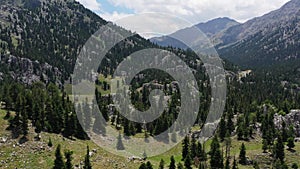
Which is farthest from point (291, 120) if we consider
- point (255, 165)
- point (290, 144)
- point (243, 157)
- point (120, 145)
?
point (120, 145)

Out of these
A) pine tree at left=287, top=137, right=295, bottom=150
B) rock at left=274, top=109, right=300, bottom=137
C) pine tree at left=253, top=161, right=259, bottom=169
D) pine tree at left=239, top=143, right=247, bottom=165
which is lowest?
pine tree at left=253, top=161, right=259, bottom=169

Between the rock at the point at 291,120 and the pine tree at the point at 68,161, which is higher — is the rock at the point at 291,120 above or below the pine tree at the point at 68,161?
above

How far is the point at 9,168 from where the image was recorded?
86750 millimetres

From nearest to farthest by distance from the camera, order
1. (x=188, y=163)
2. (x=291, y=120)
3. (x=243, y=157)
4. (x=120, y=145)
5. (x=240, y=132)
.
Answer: (x=188, y=163) < (x=243, y=157) < (x=120, y=145) < (x=240, y=132) < (x=291, y=120)

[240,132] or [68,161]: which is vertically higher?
[240,132]

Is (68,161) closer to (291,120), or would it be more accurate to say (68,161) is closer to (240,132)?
(240,132)

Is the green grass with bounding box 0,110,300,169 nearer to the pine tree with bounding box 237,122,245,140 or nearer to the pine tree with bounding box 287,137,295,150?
the pine tree with bounding box 287,137,295,150

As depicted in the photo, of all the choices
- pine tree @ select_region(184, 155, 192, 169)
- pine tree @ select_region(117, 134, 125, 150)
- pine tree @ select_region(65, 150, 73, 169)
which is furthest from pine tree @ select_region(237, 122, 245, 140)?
pine tree @ select_region(65, 150, 73, 169)

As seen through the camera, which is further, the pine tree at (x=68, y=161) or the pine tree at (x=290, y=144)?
the pine tree at (x=290, y=144)

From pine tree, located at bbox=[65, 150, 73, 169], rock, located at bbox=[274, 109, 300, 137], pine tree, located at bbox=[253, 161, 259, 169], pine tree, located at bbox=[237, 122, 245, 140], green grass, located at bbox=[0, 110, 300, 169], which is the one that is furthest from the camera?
rock, located at bbox=[274, 109, 300, 137]

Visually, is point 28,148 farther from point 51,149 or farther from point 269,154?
point 269,154

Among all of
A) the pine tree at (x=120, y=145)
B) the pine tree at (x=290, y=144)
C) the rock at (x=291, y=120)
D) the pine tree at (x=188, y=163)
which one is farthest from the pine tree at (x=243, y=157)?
the pine tree at (x=120, y=145)

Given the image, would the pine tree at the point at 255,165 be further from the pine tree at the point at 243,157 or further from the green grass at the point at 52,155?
the pine tree at the point at 243,157

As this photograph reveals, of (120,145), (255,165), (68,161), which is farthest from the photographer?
(120,145)
